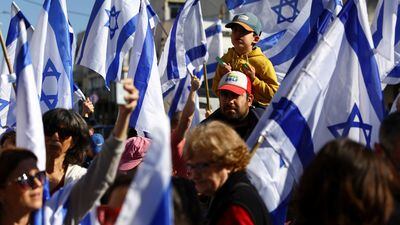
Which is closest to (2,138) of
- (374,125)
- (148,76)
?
(148,76)

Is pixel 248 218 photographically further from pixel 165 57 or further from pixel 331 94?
pixel 165 57

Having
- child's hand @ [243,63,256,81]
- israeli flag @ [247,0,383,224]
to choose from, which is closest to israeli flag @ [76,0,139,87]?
child's hand @ [243,63,256,81]

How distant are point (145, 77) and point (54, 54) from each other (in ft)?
2.95

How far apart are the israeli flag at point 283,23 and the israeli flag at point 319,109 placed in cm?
233

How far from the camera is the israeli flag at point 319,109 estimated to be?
510 cm

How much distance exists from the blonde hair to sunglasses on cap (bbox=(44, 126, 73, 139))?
3.94 feet

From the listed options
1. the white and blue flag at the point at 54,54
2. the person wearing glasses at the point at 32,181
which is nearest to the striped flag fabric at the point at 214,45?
the white and blue flag at the point at 54,54

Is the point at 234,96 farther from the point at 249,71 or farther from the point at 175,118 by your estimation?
the point at 249,71

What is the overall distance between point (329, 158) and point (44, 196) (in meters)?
1.68

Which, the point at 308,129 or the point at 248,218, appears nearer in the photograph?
the point at 248,218

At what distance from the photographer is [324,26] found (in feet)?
19.5

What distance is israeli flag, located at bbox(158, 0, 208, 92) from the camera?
33.2ft

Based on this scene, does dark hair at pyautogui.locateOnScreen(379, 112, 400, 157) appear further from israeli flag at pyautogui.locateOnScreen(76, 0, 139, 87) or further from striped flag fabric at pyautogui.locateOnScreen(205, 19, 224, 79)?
striped flag fabric at pyautogui.locateOnScreen(205, 19, 224, 79)

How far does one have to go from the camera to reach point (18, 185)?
4.03 meters
